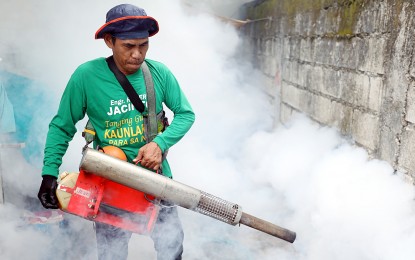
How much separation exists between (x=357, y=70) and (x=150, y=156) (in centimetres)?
230

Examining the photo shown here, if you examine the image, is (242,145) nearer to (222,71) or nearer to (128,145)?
(222,71)

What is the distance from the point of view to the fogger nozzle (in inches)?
101

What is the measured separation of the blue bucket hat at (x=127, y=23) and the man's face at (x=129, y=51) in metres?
0.04

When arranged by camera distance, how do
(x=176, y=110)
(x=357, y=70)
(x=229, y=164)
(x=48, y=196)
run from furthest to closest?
1. (x=229, y=164)
2. (x=357, y=70)
3. (x=176, y=110)
4. (x=48, y=196)

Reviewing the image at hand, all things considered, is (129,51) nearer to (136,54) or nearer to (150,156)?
(136,54)

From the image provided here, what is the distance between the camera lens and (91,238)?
4.43 m

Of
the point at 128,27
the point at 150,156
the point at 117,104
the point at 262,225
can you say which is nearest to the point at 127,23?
the point at 128,27

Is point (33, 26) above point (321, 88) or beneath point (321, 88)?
above

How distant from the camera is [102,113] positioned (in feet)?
9.29

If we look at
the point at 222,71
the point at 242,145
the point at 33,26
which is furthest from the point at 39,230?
the point at 222,71

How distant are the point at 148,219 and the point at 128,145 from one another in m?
0.47

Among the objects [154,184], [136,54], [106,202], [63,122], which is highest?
[136,54]

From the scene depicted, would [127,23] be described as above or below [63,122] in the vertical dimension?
above

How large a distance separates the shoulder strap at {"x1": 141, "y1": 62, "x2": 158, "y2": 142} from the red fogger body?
0.39m
